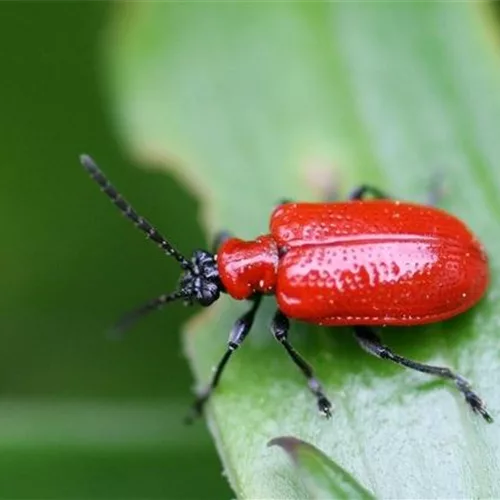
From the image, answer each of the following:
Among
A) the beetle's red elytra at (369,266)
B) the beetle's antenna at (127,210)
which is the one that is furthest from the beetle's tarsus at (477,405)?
the beetle's antenna at (127,210)

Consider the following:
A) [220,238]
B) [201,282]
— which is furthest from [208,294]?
[220,238]

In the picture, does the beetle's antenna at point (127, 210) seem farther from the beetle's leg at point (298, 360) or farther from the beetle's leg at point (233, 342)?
the beetle's leg at point (298, 360)

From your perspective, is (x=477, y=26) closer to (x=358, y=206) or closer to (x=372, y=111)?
(x=372, y=111)

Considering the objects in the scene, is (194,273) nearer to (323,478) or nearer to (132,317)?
(132,317)

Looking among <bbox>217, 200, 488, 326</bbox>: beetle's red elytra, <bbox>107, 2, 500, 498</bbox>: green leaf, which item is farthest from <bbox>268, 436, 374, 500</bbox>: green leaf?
<bbox>217, 200, 488, 326</bbox>: beetle's red elytra

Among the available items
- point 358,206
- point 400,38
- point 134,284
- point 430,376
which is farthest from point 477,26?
point 134,284

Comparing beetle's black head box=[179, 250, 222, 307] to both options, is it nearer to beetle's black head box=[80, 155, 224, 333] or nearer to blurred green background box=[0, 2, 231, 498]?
beetle's black head box=[80, 155, 224, 333]
